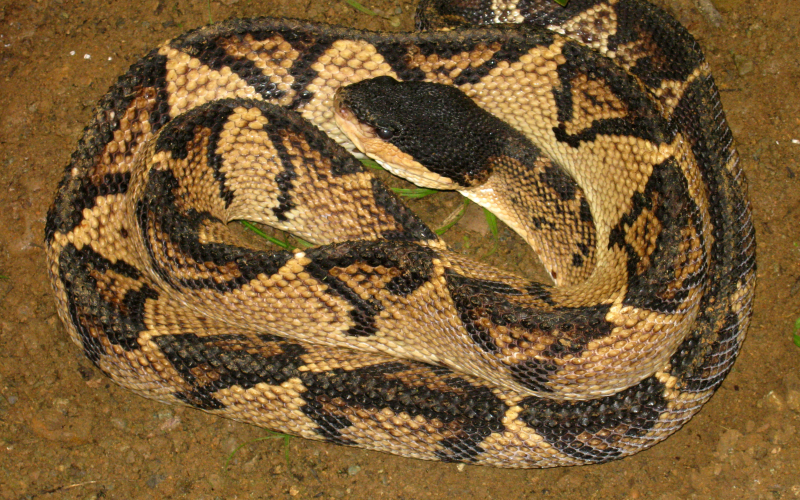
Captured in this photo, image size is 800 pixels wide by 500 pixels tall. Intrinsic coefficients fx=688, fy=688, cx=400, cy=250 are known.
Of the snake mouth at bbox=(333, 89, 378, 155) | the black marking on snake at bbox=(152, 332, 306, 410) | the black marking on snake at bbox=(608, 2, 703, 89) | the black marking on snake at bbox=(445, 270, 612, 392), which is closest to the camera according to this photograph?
the black marking on snake at bbox=(445, 270, 612, 392)

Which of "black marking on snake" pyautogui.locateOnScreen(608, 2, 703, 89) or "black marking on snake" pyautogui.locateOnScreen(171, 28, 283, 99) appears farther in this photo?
"black marking on snake" pyautogui.locateOnScreen(608, 2, 703, 89)

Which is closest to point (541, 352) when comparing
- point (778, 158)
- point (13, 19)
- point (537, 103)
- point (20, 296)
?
point (537, 103)

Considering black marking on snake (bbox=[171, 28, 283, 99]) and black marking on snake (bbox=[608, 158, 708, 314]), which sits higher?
black marking on snake (bbox=[171, 28, 283, 99])

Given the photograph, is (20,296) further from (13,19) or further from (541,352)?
(541,352)

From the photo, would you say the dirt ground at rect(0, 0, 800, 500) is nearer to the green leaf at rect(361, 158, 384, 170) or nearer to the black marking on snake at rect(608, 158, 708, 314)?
the green leaf at rect(361, 158, 384, 170)

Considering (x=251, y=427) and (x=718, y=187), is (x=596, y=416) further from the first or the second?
(x=251, y=427)

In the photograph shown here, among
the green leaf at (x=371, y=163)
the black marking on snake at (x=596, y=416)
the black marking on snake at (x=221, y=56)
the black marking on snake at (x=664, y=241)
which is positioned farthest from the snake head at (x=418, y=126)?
the black marking on snake at (x=596, y=416)

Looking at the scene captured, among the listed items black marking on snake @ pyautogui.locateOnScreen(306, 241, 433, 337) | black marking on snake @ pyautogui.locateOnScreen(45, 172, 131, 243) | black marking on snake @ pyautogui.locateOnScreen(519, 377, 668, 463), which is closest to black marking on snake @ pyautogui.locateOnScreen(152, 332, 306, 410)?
black marking on snake @ pyautogui.locateOnScreen(306, 241, 433, 337)

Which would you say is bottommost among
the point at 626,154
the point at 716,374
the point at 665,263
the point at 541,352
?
the point at 716,374
